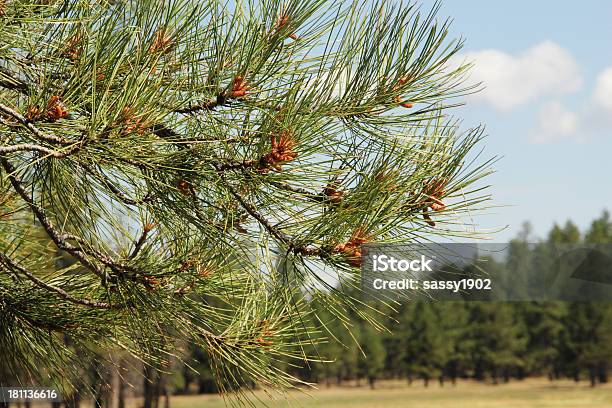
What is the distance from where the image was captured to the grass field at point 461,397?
31.3 m

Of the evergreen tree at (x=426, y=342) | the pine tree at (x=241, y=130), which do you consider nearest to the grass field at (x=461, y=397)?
the evergreen tree at (x=426, y=342)

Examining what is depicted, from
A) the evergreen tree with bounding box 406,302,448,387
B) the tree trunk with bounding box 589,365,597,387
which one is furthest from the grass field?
the evergreen tree with bounding box 406,302,448,387

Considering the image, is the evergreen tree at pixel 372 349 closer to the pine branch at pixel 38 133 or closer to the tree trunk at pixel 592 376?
the tree trunk at pixel 592 376

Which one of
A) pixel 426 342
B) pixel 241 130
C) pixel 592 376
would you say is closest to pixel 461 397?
pixel 426 342

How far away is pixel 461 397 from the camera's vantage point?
34.8 meters

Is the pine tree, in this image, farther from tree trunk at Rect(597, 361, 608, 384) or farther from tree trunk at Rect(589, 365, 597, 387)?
tree trunk at Rect(597, 361, 608, 384)

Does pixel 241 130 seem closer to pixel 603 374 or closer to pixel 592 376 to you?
pixel 592 376

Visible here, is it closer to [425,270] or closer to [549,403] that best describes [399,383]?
[549,403]

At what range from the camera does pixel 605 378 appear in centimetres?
3744

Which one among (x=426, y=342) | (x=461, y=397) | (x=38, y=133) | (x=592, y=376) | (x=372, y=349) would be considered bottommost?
(x=461, y=397)

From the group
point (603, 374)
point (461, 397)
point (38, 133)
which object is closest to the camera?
point (38, 133)

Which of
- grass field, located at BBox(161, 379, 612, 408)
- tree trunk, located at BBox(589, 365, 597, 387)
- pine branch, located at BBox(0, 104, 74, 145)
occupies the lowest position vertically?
grass field, located at BBox(161, 379, 612, 408)

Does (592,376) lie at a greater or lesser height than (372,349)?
lesser

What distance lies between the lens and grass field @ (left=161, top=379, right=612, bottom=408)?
31297 millimetres
